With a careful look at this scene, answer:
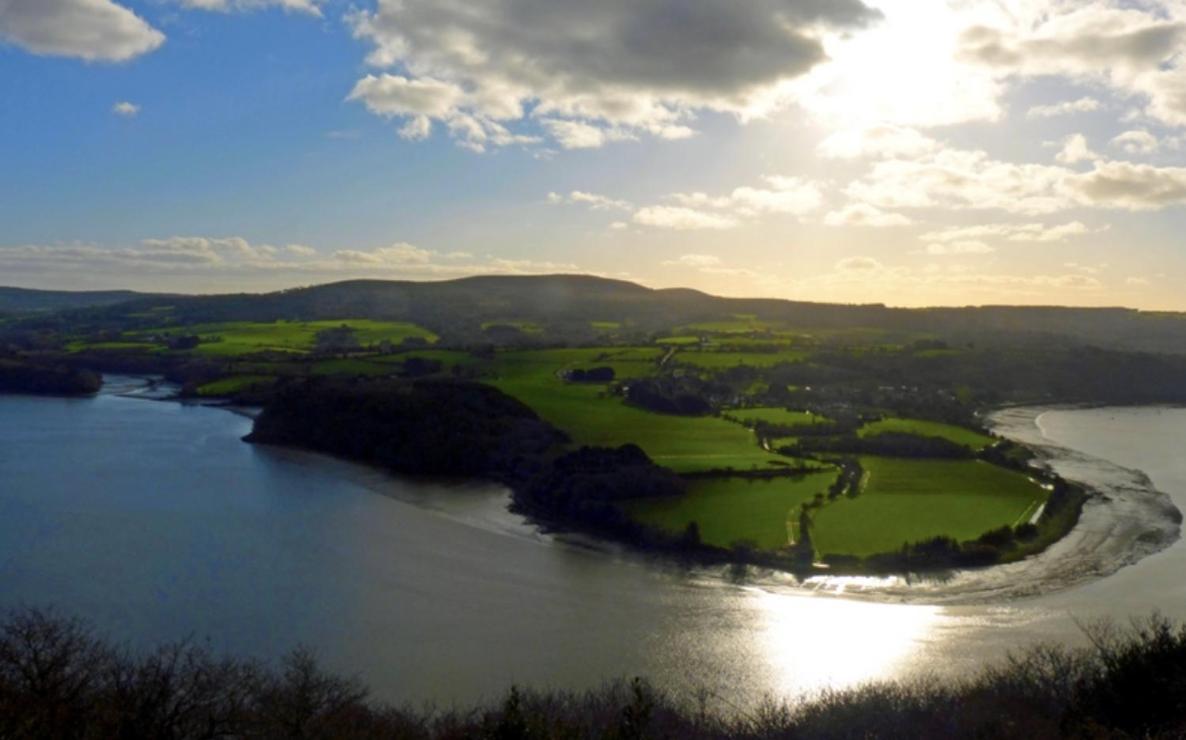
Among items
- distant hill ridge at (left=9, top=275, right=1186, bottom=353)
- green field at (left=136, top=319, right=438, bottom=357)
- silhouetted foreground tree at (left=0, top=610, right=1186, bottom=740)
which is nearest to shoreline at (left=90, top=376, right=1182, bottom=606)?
silhouetted foreground tree at (left=0, top=610, right=1186, bottom=740)

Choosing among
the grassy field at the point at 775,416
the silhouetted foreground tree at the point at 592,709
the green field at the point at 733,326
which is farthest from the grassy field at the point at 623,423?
the green field at the point at 733,326

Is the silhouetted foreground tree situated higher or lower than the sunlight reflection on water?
higher

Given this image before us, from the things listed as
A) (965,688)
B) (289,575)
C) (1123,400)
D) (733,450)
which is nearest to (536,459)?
(733,450)

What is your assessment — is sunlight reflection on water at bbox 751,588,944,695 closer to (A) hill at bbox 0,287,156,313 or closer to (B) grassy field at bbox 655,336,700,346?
(B) grassy field at bbox 655,336,700,346

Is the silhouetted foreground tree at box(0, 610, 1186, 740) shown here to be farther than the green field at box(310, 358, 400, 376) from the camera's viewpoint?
No

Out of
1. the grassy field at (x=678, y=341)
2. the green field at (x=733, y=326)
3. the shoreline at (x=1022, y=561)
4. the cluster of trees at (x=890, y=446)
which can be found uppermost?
the green field at (x=733, y=326)

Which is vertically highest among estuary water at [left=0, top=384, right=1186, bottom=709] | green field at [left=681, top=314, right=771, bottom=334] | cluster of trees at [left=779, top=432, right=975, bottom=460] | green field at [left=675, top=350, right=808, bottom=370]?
green field at [left=681, top=314, right=771, bottom=334]

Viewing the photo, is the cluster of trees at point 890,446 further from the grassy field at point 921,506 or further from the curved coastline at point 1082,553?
the curved coastline at point 1082,553
